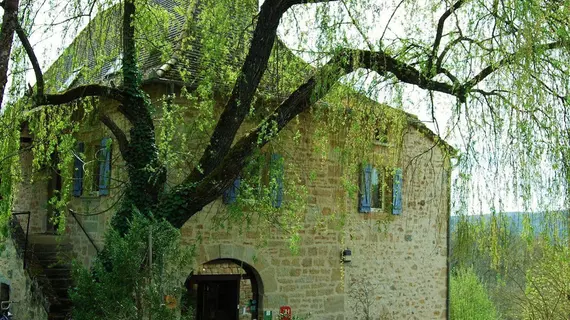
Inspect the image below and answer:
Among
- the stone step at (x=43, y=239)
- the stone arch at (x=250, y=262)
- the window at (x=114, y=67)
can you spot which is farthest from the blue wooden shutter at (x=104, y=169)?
the stone step at (x=43, y=239)

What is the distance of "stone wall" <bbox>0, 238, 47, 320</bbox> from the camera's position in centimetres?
935

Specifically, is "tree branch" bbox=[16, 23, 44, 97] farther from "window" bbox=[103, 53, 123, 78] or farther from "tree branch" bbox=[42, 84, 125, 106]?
"window" bbox=[103, 53, 123, 78]

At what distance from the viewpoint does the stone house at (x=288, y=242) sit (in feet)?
30.2

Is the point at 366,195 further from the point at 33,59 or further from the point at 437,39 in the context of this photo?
the point at 33,59

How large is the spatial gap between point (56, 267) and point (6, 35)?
558 cm

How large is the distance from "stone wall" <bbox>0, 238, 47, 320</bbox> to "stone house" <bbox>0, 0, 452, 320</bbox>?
0.03m

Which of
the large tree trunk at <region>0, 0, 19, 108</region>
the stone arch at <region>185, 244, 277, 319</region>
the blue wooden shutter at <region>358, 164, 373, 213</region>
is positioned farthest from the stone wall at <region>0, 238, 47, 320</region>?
the blue wooden shutter at <region>358, 164, 373, 213</region>

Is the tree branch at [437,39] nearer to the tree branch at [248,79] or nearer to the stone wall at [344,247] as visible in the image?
the tree branch at [248,79]

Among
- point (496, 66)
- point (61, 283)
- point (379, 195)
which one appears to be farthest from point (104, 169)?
point (496, 66)

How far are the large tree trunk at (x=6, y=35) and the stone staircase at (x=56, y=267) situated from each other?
Result: 13.7ft

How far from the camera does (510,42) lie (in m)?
5.33

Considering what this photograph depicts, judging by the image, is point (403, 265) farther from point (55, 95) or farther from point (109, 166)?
point (55, 95)

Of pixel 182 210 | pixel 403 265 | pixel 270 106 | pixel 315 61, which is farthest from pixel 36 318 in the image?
pixel 403 265

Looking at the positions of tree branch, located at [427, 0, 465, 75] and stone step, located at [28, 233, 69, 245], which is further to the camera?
stone step, located at [28, 233, 69, 245]
